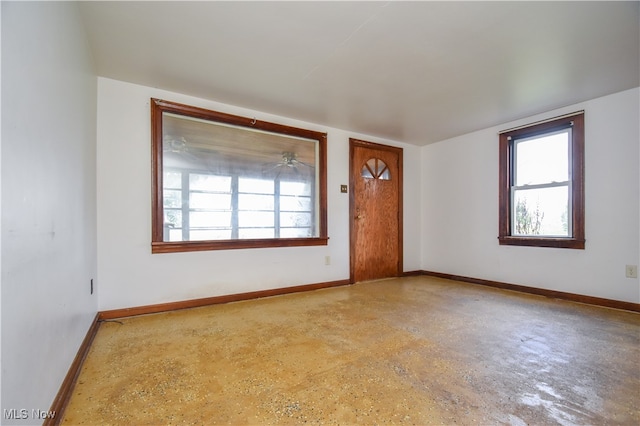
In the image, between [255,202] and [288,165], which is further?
[288,165]

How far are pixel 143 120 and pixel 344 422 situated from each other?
9.86 ft

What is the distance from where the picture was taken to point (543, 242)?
3326mm

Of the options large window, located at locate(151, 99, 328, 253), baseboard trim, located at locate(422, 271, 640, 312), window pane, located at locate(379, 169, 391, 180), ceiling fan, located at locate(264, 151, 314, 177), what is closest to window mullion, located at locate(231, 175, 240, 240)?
large window, located at locate(151, 99, 328, 253)

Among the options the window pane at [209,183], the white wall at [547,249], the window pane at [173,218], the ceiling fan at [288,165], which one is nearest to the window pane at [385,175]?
the white wall at [547,249]

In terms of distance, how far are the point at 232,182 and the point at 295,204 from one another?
0.86 meters

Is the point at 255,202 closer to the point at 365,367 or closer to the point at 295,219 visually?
the point at 295,219

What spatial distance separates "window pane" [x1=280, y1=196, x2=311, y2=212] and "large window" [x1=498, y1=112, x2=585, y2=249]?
8.55 ft

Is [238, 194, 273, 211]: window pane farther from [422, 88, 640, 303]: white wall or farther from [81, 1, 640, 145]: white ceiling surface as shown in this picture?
[422, 88, 640, 303]: white wall

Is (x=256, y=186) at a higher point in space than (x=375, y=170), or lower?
lower

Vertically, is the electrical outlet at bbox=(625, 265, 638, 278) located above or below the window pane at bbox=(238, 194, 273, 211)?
below

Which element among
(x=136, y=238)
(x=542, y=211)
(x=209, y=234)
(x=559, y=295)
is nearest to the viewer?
(x=136, y=238)

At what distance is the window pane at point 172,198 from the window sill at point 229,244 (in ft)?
1.28

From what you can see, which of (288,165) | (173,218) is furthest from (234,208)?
(288,165)

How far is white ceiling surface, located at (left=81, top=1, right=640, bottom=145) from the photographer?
176cm
